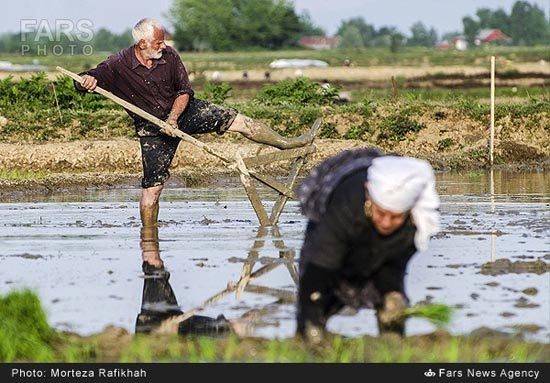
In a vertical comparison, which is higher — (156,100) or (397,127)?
(156,100)

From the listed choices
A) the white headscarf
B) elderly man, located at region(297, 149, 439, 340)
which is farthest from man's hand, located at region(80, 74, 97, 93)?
the white headscarf

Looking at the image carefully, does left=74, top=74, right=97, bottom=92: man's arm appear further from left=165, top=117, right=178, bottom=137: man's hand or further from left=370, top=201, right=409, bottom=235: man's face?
left=370, top=201, right=409, bottom=235: man's face

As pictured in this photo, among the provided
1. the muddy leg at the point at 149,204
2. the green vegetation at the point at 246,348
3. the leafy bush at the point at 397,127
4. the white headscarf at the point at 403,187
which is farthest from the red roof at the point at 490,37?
the white headscarf at the point at 403,187

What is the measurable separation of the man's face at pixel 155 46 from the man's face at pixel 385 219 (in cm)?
649

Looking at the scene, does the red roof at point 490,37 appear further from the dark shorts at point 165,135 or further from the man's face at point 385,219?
Answer: the man's face at point 385,219

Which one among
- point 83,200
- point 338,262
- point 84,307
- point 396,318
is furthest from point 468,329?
point 83,200

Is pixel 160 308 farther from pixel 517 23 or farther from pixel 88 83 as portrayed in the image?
pixel 517 23

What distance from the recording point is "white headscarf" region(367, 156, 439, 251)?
6055 millimetres

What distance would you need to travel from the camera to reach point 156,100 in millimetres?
12586

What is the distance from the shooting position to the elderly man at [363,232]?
6129mm

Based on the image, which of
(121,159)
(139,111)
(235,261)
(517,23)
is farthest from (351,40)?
(235,261)

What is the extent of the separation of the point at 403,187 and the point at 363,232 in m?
0.40

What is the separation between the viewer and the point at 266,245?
1181cm
